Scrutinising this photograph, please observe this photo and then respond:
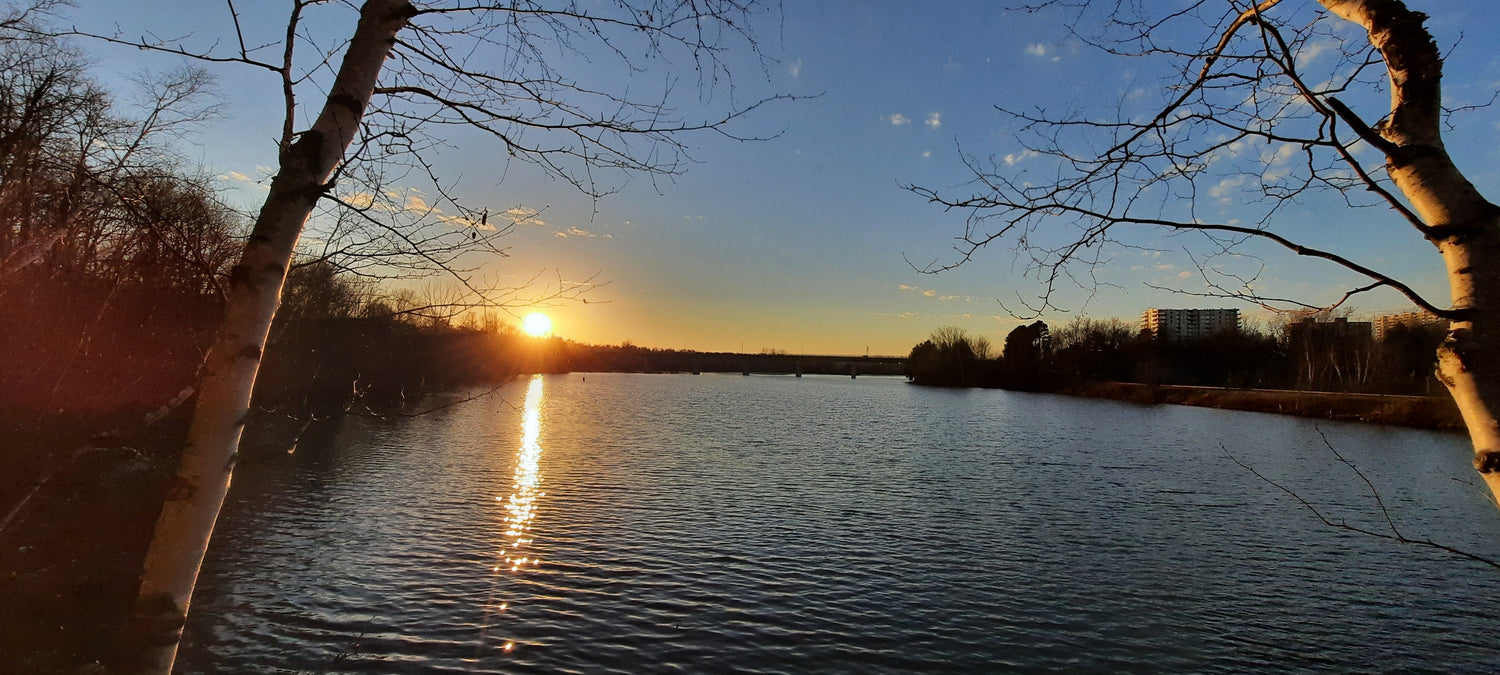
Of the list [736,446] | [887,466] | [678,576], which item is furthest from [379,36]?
[736,446]

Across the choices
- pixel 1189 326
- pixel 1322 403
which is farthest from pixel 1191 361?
pixel 1322 403

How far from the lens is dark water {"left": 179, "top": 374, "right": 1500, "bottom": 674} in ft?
32.0

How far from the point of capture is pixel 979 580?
13000 millimetres

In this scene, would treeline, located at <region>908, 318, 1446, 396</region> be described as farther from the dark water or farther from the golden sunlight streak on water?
the golden sunlight streak on water

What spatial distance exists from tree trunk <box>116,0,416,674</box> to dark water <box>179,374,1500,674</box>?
730 cm

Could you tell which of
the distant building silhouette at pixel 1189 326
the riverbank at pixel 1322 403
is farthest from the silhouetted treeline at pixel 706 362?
the riverbank at pixel 1322 403

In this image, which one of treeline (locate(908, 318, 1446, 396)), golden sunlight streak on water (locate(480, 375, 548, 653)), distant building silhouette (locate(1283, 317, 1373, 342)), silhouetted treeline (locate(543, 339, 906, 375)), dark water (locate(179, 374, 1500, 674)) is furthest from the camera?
silhouetted treeline (locate(543, 339, 906, 375))

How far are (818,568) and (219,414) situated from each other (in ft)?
39.4

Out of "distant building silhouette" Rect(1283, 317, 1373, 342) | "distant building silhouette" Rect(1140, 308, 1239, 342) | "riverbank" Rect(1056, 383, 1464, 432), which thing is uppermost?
"distant building silhouette" Rect(1140, 308, 1239, 342)

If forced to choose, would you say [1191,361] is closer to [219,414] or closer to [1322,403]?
[1322,403]

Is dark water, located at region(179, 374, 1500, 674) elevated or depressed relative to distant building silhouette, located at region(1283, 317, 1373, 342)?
depressed

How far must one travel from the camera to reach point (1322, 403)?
5534cm

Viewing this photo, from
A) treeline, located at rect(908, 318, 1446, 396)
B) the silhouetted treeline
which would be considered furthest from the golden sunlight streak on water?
the silhouetted treeline

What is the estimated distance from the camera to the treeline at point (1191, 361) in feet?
202
